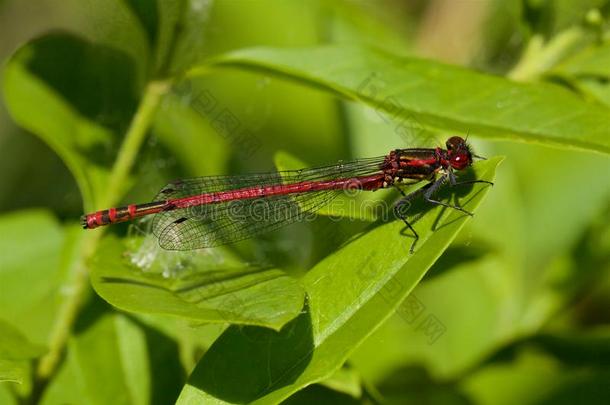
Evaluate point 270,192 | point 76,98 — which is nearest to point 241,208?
point 270,192

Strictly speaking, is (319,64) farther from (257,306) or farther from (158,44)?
(257,306)

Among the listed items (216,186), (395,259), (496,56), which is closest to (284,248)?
(216,186)

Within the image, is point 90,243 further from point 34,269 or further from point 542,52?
point 542,52

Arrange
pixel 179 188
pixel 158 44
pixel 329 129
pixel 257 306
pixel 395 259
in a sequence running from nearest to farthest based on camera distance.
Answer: pixel 257 306, pixel 395 259, pixel 158 44, pixel 179 188, pixel 329 129

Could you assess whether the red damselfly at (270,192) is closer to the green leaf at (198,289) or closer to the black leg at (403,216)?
the black leg at (403,216)

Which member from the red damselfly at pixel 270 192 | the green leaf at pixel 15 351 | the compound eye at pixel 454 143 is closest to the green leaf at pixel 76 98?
the red damselfly at pixel 270 192

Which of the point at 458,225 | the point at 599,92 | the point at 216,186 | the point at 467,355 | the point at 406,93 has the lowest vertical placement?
the point at 467,355
